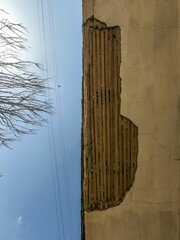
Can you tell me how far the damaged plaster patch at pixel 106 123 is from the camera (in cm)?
361

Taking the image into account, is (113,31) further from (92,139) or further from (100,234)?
(100,234)

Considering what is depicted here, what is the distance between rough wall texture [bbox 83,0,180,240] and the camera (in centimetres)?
359

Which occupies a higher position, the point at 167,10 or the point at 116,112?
the point at 167,10

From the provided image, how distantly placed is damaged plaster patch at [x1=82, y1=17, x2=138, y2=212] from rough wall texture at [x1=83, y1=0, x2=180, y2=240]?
82 millimetres

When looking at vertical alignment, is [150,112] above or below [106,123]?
above

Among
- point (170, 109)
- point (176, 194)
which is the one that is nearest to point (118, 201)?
point (176, 194)

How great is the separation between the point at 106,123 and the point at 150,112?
53 cm

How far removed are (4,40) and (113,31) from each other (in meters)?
1.36

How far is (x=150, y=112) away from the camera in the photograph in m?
3.60

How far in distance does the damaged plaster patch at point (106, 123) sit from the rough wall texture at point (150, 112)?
0.27 ft

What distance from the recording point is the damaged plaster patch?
3.61 meters

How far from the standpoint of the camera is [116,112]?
361cm

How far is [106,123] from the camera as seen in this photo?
362 centimetres

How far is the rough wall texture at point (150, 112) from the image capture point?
11.8 feet
